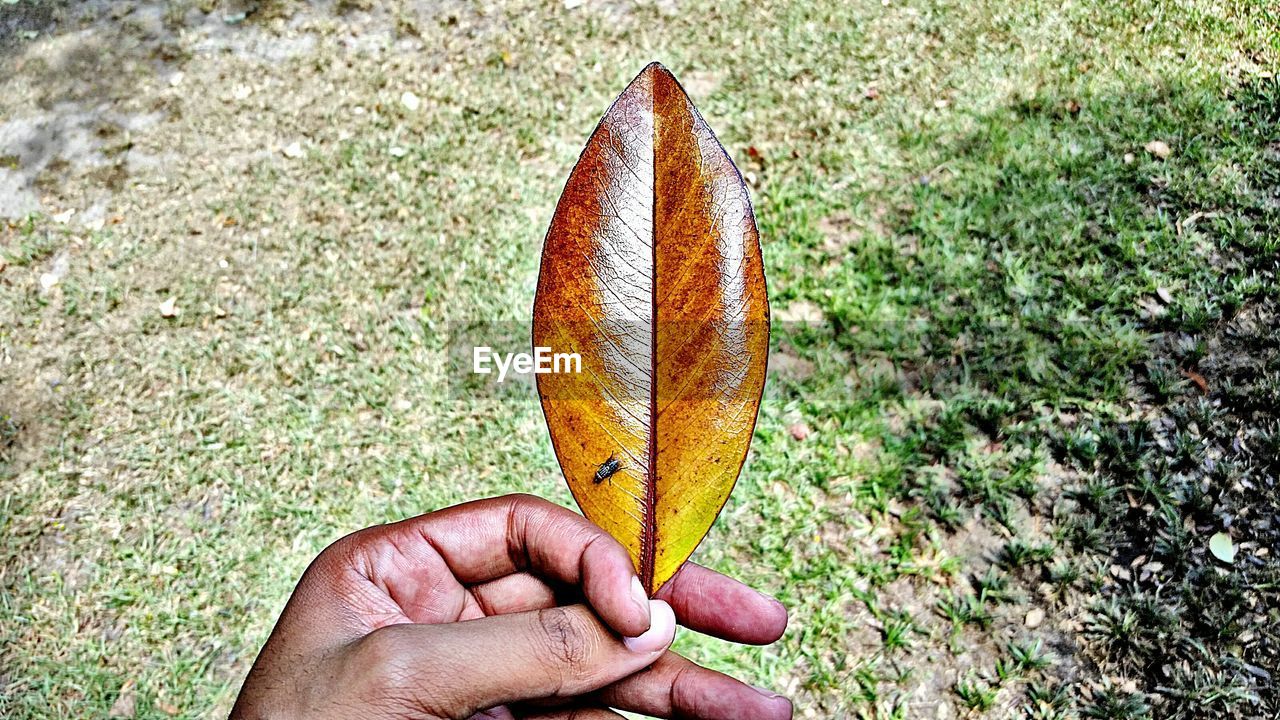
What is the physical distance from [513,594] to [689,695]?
1.26 feet

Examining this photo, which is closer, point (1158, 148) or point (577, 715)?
point (577, 715)

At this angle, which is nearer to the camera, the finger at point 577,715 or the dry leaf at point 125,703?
the finger at point 577,715

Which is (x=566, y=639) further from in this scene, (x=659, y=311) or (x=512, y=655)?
(x=659, y=311)

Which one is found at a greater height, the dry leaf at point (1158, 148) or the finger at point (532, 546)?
the dry leaf at point (1158, 148)

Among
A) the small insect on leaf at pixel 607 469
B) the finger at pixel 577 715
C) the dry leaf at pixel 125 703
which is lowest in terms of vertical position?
the dry leaf at pixel 125 703

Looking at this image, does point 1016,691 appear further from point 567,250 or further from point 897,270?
point 567,250

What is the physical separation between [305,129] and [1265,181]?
4.09m

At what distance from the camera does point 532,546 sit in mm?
1589

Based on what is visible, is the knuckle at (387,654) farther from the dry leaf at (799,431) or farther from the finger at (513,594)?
the dry leaf at (799,431)

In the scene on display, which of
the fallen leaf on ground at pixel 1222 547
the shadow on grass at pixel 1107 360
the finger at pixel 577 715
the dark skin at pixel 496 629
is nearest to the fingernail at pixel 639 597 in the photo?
the dark skin at pixel 496 629

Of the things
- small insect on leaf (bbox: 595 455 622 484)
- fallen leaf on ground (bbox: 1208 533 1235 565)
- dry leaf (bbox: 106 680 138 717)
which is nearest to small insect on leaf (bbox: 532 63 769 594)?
small insect on leaf (bbox: 595 455 622 484)

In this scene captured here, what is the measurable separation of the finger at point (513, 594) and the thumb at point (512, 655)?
30cm

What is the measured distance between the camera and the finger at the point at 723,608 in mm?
1683

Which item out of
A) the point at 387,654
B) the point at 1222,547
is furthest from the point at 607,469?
the point at 1222,547
